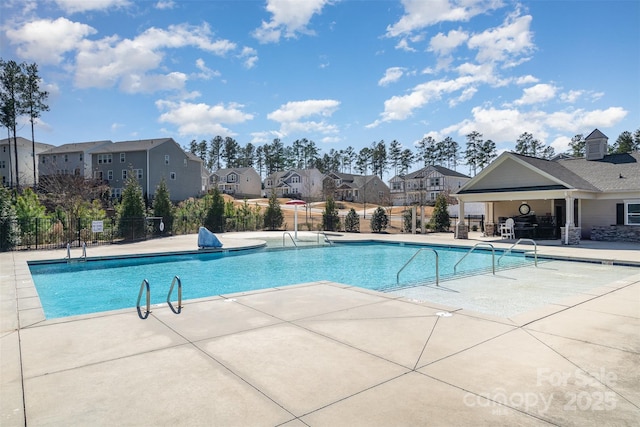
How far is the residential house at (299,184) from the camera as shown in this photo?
227ft

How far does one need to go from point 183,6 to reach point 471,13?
10.7m

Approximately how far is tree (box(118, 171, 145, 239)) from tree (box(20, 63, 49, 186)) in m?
29.6

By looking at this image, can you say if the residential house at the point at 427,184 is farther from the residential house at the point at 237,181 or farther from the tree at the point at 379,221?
the tree at the point at 379,221

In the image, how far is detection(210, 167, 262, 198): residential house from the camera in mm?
69000

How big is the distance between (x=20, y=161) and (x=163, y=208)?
45.2 metres

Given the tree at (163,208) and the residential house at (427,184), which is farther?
the residential house at (427,184)

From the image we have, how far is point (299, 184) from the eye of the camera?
70.0 m

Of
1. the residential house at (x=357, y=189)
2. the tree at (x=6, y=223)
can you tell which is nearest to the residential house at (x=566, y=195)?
the tree at (x=6, y=223)

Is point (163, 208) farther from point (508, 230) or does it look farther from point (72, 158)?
point (72, 158)

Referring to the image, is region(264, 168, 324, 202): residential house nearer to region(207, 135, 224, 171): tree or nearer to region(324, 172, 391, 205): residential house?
region(324, 172, 391, 205): residential house

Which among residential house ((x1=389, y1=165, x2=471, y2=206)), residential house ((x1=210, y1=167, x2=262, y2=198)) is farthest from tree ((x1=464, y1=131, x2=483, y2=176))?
residential house ((x1=210, y1=167, x2=262, y2=198))

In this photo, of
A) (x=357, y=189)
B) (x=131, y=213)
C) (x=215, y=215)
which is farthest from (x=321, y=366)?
(x=357, y=189)

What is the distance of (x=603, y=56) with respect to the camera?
49.3ft

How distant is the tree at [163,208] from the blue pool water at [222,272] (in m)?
8.36
